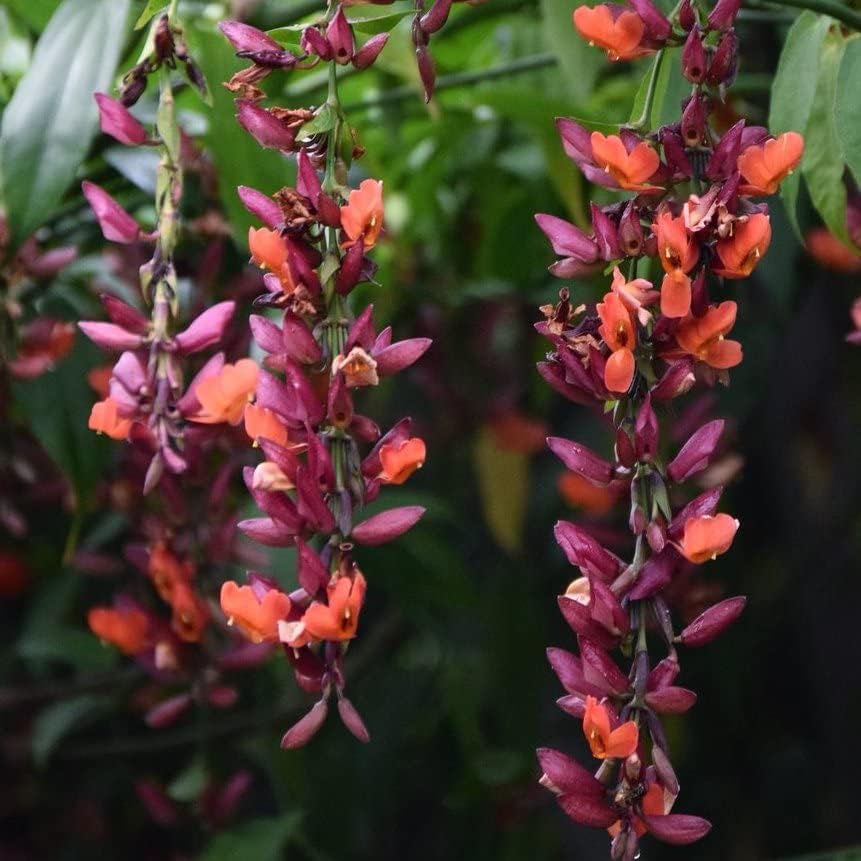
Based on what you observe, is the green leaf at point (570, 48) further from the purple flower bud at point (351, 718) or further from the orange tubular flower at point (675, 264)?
the purple flower bud at point (351, 718)

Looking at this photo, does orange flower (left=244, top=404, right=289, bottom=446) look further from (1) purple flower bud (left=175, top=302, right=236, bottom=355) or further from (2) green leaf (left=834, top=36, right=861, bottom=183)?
(2) green leaf (left=834, top=36, right=861, bottom=183)

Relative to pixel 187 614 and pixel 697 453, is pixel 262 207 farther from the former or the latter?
pixel 187 614

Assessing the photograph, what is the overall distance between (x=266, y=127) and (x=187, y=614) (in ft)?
1.10

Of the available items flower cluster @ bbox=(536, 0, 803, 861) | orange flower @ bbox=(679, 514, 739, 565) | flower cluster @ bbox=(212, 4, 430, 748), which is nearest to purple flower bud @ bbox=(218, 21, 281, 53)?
flower cluster @ bbox=(212, 4, 430, 748)

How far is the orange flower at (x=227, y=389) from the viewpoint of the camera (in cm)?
48

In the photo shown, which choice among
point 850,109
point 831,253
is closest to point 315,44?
point 850,109

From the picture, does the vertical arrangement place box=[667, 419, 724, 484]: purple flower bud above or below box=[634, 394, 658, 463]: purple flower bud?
below

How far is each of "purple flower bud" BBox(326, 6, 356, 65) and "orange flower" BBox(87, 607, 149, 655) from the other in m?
0.39

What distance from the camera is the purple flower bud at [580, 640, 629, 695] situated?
→ 1.46ft

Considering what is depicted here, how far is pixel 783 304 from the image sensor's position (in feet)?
3.15

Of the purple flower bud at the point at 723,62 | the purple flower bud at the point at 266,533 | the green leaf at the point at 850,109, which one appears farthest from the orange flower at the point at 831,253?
the purple flower bud at the point at 266,533

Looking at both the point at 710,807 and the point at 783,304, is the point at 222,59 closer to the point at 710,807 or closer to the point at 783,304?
the point at 783,304

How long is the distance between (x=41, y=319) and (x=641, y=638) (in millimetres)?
498

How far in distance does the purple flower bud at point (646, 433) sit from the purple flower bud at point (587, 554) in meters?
0.03
